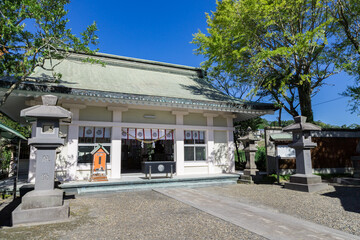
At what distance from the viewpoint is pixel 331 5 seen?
1144cm

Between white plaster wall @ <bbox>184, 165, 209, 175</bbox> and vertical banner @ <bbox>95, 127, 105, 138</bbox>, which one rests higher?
vertical banner @ <bbox>95, 127, 105, 138</bbox>

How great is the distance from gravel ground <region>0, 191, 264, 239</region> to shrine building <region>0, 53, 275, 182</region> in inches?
137

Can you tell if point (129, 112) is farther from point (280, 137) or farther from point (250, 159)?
point (280, 137)

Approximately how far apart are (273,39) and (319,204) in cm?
970

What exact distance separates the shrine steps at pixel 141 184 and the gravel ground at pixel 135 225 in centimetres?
163

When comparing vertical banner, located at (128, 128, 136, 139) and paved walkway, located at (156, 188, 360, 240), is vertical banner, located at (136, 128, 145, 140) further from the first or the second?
paved walkway, located at (156, 188, 360, 240)

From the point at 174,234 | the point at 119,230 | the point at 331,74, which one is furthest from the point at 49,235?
the point at 331,74

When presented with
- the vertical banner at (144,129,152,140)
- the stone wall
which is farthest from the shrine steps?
the stone wall

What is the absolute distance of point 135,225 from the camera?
4.65 metres

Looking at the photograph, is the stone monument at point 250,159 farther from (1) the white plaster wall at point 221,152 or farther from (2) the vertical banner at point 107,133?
(2) the vertical banner at point 107,133

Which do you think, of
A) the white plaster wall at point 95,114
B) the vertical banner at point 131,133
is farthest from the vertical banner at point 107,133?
the vertical banner at point 131,133

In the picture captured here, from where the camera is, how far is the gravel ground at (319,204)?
485cm

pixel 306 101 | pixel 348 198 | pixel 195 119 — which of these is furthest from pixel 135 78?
pixel 348 198

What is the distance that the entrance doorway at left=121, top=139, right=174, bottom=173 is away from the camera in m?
14.5
